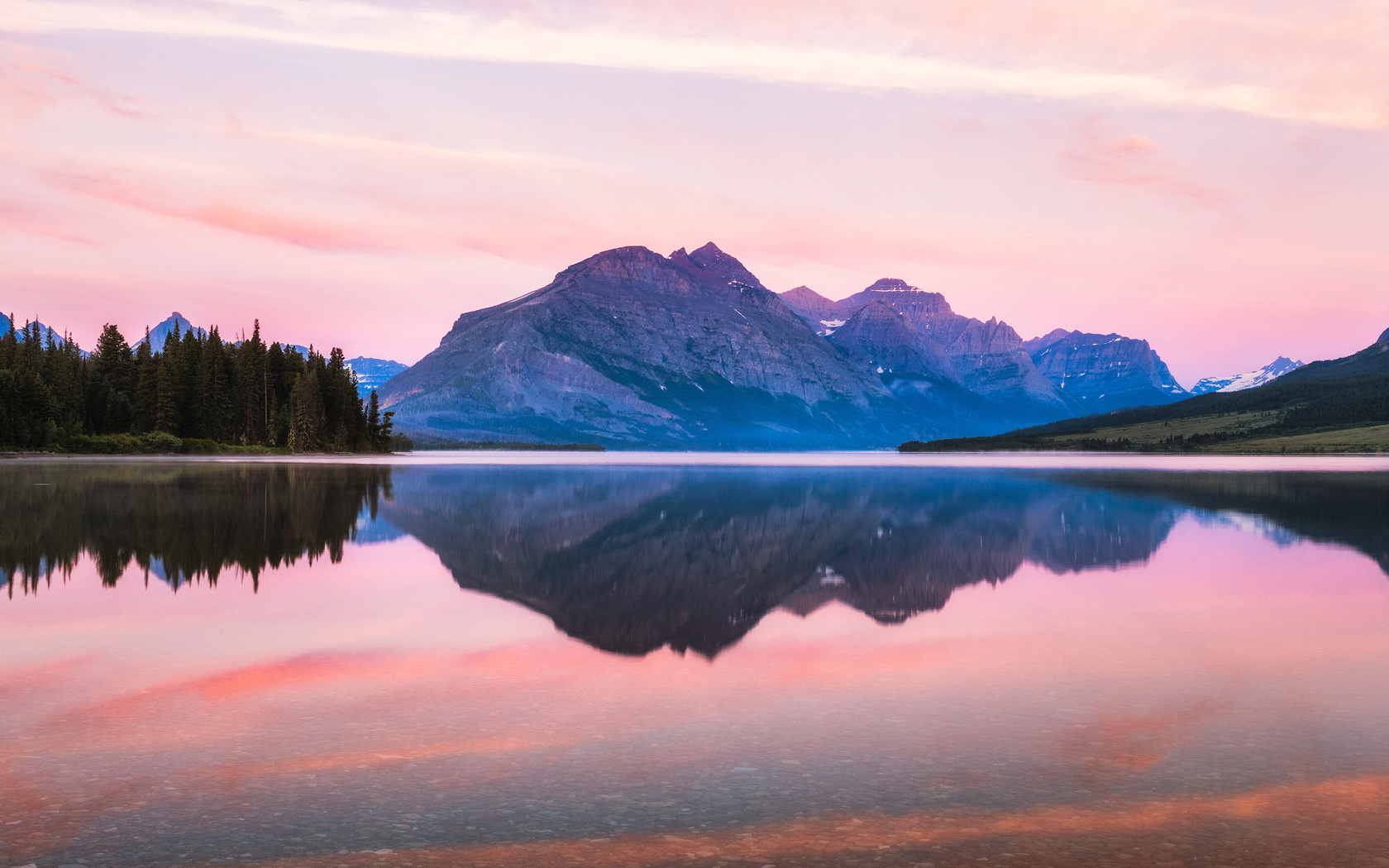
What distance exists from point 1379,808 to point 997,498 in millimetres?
58772

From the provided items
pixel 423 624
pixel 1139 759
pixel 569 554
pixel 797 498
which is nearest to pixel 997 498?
pixel 797 498

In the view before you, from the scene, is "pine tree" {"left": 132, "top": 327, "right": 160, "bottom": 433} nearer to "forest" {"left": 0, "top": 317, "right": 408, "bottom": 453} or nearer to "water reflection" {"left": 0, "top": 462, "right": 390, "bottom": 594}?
"forest" {"left": 0, "top": 317, "right": 408, "bottom": 453}

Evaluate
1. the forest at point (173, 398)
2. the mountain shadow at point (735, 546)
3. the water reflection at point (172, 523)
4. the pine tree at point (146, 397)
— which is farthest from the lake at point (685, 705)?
the pine tree at point (146, 397)

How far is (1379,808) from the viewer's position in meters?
11.0

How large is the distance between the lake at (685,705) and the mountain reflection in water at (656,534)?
31 cm

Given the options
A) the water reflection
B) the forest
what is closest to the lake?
the water reflection

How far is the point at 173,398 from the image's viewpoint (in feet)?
509

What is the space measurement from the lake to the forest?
11772 cm

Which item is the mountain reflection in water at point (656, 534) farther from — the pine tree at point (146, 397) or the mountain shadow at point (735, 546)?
the pine tree at point (146, 397)

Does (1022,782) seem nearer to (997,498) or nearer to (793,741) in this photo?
(793,741)

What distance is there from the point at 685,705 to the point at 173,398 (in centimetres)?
15960

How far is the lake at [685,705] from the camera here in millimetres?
10258

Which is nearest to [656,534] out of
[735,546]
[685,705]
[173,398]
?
[735,546]

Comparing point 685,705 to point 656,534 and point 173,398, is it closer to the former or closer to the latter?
point 656,534
